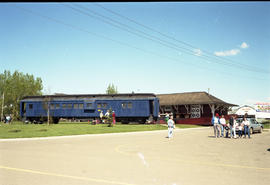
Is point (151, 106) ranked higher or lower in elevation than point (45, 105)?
lower

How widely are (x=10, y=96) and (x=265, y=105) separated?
55.7 metres

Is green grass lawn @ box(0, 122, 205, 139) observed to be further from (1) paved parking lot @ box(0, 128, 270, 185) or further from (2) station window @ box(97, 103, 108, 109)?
(1) paved parking lot @ box(0, 128, 270, 185)

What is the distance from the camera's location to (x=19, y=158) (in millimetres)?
8836

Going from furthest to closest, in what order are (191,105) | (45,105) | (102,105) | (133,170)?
(191,105) → (45,105) → (102,105) → (133,170)

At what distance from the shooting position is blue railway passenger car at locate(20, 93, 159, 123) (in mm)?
30094

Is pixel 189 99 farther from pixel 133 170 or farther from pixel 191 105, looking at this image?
pixel 133 170

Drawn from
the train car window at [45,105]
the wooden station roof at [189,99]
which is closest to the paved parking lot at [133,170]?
the train car window at [45,105]

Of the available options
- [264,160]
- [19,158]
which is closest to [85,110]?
[19,158]

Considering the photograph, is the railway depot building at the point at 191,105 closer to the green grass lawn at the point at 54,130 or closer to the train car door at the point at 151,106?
the train car door at the point at 151,106

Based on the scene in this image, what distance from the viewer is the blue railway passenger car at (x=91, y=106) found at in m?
30.1

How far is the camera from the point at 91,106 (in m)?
31.5

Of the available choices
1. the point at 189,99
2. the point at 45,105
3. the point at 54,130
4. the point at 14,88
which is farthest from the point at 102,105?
the point at 14,88

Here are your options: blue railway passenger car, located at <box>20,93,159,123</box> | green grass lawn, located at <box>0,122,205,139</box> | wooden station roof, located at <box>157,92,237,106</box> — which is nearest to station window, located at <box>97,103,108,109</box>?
blue railway passenger car, located at <box>20,93,159,123</box>

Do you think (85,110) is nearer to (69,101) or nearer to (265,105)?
(69,101)
